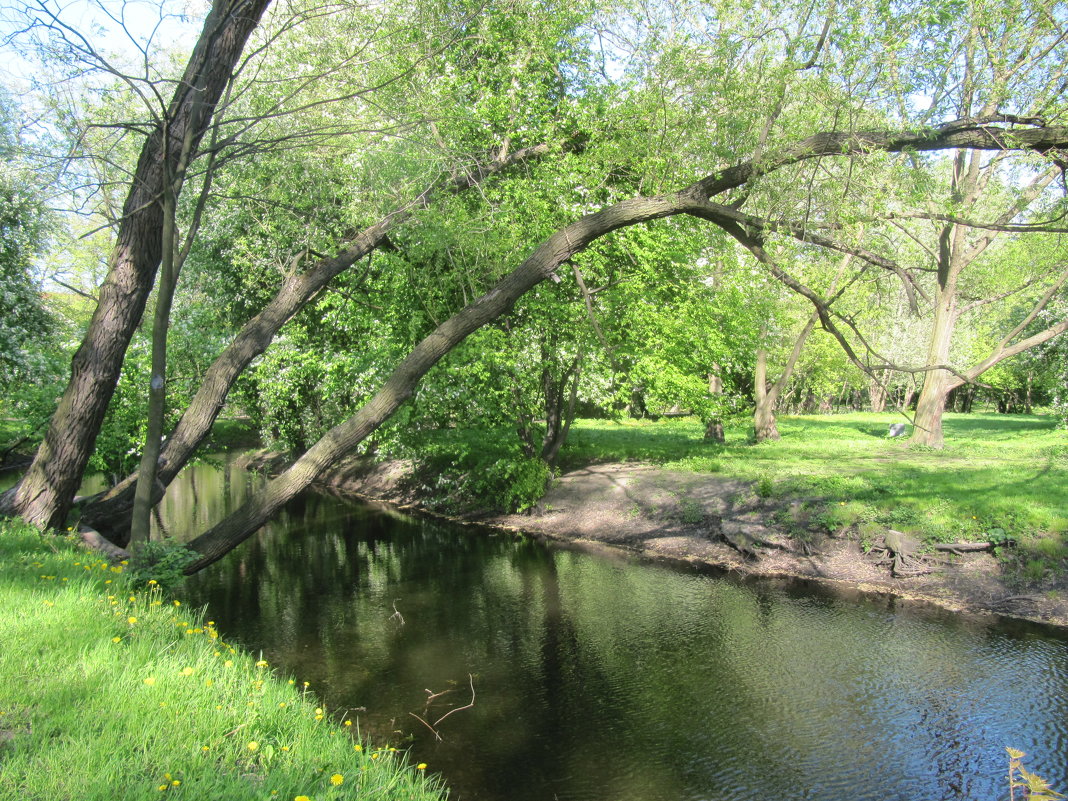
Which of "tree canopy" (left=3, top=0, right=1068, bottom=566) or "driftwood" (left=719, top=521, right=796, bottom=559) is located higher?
"tree canopy" (left=3, top=0, right=1068, bottom=566)

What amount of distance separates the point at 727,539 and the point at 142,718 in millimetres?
11882

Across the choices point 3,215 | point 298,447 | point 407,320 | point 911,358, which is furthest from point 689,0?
point 911,358

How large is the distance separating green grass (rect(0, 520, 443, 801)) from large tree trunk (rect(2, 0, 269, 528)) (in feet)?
7.42

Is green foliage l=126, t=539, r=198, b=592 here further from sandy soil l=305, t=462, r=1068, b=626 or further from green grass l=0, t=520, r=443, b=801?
sandy soil l=305, t=462, r=1068, b=626

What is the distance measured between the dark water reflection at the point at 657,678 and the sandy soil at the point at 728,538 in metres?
0.71

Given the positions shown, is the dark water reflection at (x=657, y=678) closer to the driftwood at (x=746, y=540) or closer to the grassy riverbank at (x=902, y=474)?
the driftwood at (x=746, y=540)

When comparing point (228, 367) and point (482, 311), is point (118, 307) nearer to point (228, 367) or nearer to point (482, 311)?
point (228, 367)

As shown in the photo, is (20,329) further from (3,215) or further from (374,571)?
(374,571)

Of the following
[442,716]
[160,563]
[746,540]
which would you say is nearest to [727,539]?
[746,540]

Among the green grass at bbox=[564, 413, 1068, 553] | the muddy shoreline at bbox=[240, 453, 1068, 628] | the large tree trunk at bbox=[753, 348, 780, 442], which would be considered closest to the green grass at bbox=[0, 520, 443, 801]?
the muddy shoreline at bbox=[240, 453, 1068, 628]

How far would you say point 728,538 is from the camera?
1397 cm

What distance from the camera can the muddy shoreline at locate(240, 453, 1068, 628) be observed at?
1098cm

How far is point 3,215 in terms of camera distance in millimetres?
13531

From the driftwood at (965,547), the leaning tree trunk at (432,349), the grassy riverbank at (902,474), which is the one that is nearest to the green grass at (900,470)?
the grassy riverbank at (902,474)
